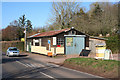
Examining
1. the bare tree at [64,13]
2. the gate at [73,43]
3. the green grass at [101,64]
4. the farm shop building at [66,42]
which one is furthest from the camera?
the bare tree at [64,13]

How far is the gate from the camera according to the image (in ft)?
96.2

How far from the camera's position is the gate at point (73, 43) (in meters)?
29.3

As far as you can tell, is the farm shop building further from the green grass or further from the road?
the road

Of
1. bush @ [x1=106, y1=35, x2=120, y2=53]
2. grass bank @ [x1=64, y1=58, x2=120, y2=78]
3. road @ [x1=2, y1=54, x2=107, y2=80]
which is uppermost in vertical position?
bush @ [x1=106, y1=35, x2=120, y2=53]

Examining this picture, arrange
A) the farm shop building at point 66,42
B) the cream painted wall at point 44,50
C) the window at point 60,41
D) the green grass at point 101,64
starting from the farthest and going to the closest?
the window at point 60,41
the farm shop building at point 66,42
the cream painted wall at point 44,50
the green grass at point 101,64

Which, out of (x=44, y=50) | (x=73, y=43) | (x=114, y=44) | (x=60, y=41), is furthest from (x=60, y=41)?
(x=114, y=44)

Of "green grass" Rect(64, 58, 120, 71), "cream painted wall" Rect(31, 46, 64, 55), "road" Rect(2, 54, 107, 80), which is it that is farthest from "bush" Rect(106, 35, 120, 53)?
"road" Rect(2, 54, 107, 80)

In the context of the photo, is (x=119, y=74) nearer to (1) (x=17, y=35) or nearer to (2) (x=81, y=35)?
(2) (x=81, y=35)

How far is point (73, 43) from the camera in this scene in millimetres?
29656

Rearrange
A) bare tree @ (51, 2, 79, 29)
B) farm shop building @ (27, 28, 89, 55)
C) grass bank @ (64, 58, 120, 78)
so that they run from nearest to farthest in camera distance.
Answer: grass bank @ (64, 58, 120, 78) < farm shop building @ (27, 28, 89, 55) < bare tree @ (51, 2, 79, 29)

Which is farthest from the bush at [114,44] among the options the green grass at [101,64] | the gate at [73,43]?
the green grass at [101,64]

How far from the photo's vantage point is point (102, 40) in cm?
3144

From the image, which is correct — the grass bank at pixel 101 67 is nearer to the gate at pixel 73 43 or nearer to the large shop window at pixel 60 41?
the gate at pixel 73 43

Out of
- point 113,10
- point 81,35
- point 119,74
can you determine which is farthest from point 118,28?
point 119,74
